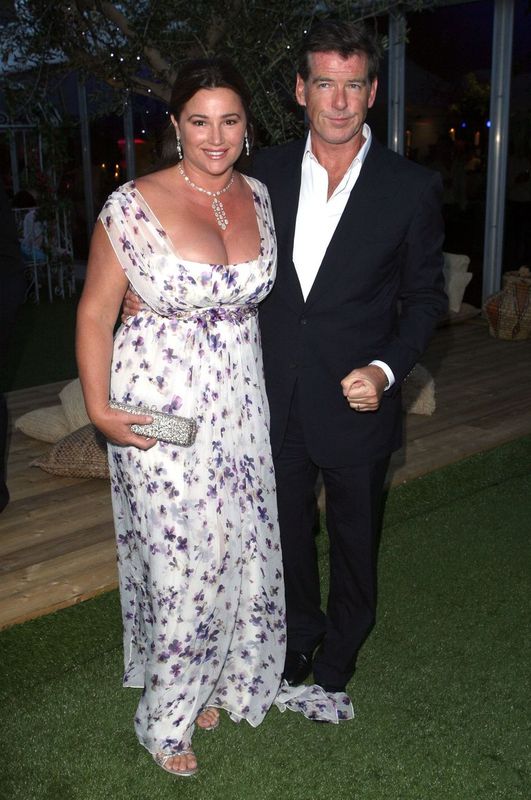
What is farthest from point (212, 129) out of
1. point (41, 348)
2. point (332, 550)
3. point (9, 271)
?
point (41, 348)

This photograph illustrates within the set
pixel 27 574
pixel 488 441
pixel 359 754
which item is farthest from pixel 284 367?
pixel 488 441

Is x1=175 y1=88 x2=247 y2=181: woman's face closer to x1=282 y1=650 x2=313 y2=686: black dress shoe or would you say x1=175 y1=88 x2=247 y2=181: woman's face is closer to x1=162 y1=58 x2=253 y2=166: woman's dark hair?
x1=162 y1=58 x2=253 y2=166: woman's dark hair

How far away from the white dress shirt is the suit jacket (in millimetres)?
26

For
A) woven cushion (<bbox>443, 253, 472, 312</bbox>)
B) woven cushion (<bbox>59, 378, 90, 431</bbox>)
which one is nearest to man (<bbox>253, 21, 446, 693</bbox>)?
woven cushion (<bbox>59, 378, 90, 431</bbox>)

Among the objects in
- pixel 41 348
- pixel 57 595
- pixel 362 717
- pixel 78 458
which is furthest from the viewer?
pixel 41 348

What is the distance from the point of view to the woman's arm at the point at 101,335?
2314 mm

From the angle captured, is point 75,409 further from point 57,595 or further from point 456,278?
point 456,278

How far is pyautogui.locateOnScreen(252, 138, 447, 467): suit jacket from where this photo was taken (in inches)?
99.3

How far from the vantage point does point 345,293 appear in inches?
100

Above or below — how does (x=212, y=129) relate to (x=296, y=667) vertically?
above

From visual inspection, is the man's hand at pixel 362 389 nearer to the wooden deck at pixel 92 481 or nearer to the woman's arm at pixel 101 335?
the woman's arm at pixel 101 335

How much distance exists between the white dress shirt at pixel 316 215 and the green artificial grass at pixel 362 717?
4.33 feet

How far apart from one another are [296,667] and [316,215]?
1.45 m

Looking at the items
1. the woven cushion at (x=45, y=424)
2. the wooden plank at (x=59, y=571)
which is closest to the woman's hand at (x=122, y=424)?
the wooden plank at (x=59, y=571)
